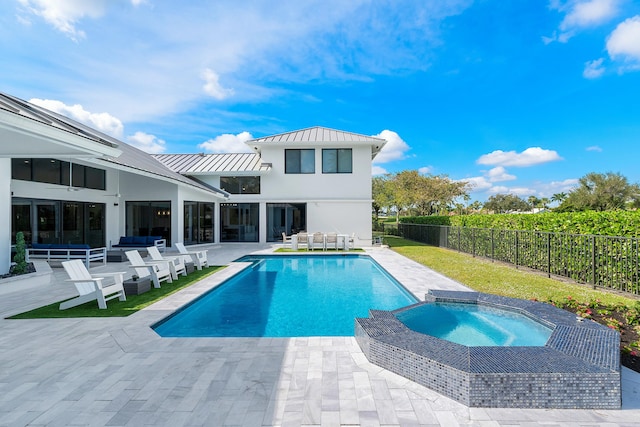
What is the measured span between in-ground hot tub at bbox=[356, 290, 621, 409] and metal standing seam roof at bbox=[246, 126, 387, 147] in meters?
16.2

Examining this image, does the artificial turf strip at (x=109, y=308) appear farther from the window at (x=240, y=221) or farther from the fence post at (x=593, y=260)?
the window at (x=240, y=221)

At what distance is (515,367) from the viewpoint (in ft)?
10.3

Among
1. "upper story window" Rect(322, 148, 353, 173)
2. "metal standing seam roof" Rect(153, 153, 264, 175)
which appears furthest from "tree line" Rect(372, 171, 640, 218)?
"metal standing seam roof" Rect(153, 153, 264, 175)

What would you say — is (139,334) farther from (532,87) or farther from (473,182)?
(473,182)

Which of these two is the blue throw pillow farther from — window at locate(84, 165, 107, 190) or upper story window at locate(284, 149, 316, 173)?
upper story window at locate(284, 149, 316, 173)

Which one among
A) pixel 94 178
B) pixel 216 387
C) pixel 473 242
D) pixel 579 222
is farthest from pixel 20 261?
pixel 473 242

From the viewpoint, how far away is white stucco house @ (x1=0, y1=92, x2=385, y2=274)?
1366 centimetres

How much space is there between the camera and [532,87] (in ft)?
68.4

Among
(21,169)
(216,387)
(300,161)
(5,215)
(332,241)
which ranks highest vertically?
(300,161)

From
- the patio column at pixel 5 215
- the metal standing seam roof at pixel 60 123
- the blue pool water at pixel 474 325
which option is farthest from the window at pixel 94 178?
the blue pool water at pixel 474 325

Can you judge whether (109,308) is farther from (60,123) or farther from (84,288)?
(60,123)

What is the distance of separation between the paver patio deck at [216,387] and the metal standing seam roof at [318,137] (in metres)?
15.9

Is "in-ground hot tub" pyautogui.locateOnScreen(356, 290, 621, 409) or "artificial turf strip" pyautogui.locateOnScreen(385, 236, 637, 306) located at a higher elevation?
"in-ground hot tub" pyautogui.locateOnScreen(356, 290, 621, 409)

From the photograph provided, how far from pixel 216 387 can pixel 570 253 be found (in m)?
10.6
